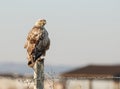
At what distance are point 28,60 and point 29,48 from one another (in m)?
0.13

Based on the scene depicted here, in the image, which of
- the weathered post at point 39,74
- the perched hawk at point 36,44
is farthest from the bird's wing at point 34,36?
the weathered post at point 39,74

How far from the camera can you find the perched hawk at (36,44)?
5.78m

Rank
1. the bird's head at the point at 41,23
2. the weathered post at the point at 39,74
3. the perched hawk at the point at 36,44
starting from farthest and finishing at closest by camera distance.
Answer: the bird's head at the point at 41,23
the perched hawk at the point at 36,44
the weathered post at the point at 39,74

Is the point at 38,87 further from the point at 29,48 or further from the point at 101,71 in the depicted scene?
the point at 101,71

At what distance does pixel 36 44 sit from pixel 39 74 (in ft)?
1.06

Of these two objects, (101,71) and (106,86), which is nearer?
(106,86)

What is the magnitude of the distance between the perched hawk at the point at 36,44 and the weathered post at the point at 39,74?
0.06 meters

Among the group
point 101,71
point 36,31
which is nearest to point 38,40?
point 36,31

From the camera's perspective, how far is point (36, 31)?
232 inches

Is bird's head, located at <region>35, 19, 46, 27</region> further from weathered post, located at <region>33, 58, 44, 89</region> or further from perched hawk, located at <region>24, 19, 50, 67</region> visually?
weathered post, located at <region>33, 58, 44, 89</region>

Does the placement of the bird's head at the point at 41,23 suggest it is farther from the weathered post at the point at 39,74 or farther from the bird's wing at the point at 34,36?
the weathered post at the point at 39,74

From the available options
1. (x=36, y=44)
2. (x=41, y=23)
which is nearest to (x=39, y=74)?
(x=36, y=44)

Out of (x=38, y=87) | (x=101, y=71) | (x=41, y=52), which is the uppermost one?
(x=101, y=71)

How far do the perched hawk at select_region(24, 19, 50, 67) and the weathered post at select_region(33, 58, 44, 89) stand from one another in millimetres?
58
